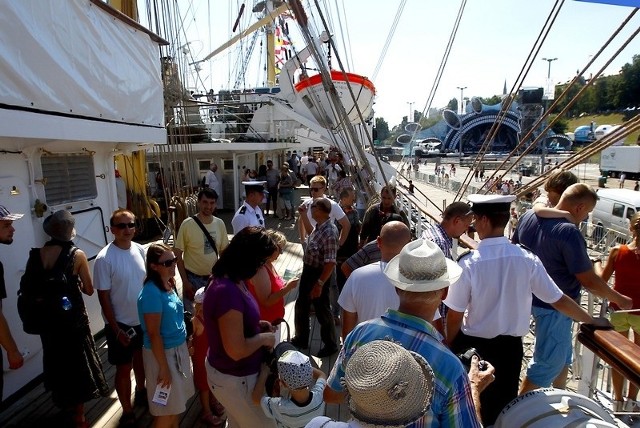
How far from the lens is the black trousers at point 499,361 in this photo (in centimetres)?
236

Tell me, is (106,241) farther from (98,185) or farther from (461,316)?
(461,316)

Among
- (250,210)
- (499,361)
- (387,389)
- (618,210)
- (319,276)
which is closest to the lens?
(387,389)

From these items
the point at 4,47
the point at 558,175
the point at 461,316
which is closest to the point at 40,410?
the point at 4,47

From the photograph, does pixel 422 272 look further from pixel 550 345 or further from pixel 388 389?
pixel 550 345

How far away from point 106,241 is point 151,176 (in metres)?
9.57

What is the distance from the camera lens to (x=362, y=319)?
2.47 m

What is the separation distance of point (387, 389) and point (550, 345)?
2272 mm

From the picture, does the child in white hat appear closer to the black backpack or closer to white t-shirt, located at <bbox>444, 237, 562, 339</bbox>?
white t-shirt, located at <bbox>444, 237, 562, 339</bbox>

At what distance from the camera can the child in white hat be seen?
1.73 meters

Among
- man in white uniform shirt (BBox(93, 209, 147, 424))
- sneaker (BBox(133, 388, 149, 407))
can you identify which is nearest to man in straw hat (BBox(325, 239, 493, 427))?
man in white uniform shirt (BBox(93, 209, 147, 424))

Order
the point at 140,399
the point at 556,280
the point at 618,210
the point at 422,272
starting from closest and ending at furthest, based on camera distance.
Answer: the point at 422,272
the point at 556,280
the point at 140,399
the point at 618,210

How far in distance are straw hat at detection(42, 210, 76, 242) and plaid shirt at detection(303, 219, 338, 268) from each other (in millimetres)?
1884

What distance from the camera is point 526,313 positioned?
2283 mm

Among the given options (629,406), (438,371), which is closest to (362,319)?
(438,371)
